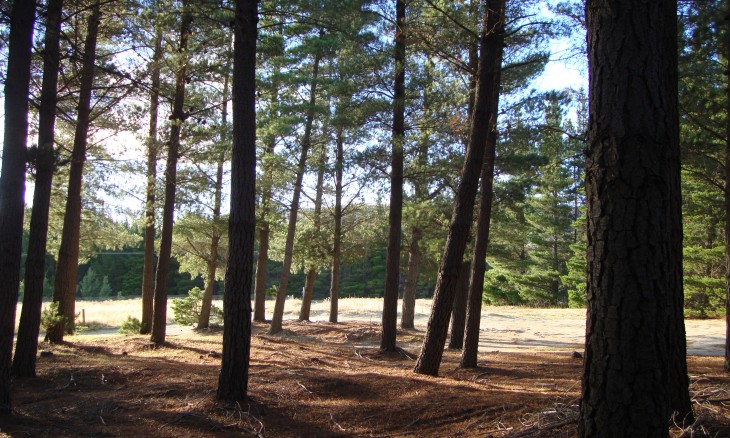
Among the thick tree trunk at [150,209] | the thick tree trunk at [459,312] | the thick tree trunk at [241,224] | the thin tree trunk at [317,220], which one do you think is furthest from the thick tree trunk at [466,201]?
the thin tree trunk at [317,220]

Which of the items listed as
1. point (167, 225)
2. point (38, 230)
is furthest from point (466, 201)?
point (167, 225)

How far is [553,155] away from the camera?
12.3m

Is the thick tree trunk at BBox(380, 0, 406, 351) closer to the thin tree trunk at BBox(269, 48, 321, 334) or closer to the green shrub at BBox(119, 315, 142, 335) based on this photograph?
the thin tree trunk at BBox(269, 48, 321, 334)

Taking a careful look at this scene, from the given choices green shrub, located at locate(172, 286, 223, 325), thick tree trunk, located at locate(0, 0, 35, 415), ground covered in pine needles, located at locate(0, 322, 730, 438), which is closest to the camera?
ground covered in pine needles, located at locate(0, 322, 730, 438)

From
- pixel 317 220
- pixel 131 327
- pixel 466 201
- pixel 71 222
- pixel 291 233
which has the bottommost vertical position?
pixel 131 327

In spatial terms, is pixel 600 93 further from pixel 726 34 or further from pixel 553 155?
pixel 553 155

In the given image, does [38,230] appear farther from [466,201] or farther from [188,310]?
[188,310]

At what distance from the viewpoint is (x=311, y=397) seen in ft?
23.4

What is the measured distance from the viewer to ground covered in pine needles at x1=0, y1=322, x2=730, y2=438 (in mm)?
5113

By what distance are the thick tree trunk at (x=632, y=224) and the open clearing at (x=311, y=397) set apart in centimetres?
130

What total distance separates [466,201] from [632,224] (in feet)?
16.5

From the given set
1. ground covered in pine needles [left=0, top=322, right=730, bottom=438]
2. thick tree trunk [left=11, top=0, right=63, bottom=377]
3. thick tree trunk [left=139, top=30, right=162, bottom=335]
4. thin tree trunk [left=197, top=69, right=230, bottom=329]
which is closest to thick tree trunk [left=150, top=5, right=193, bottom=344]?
thick tree trunk [left=139, top=30, right=162, bottom=335]

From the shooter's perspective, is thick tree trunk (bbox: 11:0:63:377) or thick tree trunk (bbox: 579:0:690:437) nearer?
thick tree trunk (bbox: 579:0:690:437)

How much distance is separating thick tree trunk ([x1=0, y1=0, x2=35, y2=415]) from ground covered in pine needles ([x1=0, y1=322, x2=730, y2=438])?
1.31 meters
